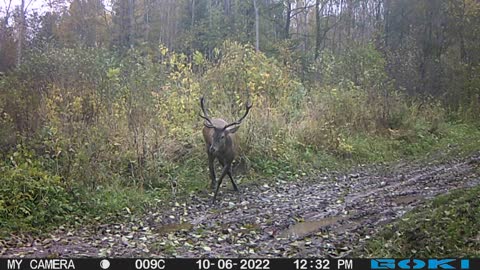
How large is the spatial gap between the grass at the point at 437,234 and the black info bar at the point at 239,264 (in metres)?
0.29

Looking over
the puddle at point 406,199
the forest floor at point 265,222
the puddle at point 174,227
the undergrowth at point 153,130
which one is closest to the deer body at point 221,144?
the forest floor at point 265,222

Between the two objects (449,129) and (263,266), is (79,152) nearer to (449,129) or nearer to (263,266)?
(263,266)

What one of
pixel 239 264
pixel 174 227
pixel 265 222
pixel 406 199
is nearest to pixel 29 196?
pixel 174 227

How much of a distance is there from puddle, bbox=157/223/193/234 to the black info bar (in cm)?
181

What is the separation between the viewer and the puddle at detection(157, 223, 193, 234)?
7.52 m

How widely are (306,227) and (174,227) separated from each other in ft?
6.06

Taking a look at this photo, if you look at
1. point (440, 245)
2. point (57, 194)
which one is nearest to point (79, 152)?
point (57, 194)

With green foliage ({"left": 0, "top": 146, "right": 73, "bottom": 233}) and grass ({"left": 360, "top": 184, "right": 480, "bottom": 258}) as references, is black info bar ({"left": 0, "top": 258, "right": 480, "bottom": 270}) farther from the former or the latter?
green foliage ({"left": 0, "top": 146, "right": 73, "bottom": 233})

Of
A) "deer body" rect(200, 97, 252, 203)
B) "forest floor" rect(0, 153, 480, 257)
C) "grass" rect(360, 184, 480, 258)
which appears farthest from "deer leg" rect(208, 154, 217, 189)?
"grass" rect(360, 184, 480, 258)

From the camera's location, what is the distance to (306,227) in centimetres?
751

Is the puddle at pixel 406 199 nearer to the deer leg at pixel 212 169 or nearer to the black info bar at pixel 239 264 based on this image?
the deer leg at pixel 212 169

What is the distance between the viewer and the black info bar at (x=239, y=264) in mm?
4527

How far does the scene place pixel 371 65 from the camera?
2191cm

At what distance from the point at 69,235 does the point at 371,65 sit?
17.1m
